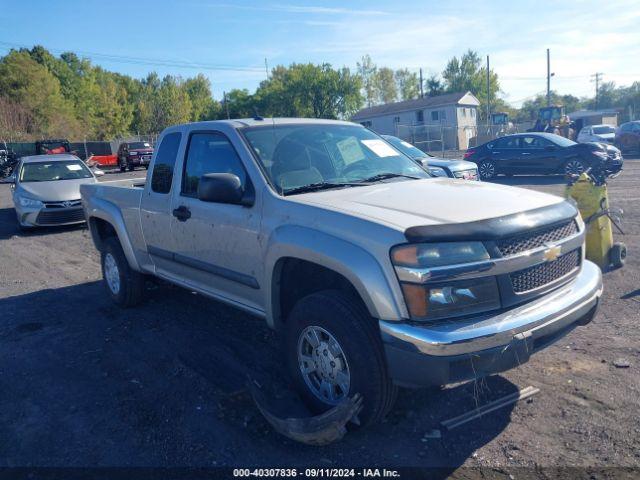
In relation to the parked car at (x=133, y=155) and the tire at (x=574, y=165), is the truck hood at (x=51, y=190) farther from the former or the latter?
the parked car at (x=133, y=155)

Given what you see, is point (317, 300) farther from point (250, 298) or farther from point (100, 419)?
point (100, 419)

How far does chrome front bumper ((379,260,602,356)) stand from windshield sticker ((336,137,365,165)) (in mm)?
1908

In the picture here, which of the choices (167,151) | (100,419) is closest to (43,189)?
(167,151)

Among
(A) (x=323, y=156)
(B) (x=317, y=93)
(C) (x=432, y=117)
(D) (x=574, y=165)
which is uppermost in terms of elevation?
(B) (x=317, y=93)

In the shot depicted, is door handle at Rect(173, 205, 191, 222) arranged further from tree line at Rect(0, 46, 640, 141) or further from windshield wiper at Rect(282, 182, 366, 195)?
tree line at Rect(0, 46, 640, 141)

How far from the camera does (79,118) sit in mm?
68188

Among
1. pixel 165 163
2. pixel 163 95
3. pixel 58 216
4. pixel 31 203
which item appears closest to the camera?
pixel 165 163

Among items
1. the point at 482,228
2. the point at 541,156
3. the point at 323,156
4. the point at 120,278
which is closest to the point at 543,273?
the point at 482,228

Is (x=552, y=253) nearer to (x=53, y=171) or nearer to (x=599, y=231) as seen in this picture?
(x=599, y=231)

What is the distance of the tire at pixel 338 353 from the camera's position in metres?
3.09

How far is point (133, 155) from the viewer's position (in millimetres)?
34000

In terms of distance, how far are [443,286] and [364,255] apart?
1.53 ft

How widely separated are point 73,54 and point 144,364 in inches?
3760

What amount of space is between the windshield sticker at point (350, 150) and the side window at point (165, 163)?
154cm
